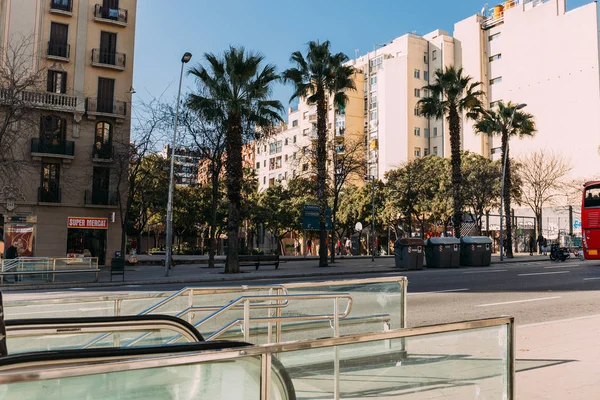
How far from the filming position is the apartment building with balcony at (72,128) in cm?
3148

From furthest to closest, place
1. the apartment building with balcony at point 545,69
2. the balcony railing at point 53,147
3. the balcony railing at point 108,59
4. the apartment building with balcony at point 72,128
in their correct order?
the apartment building with balcony at point 545,69, the balcony railing at point 108,59, the balcony railing at point 53,147, the apartment building with balcony at point 72,128

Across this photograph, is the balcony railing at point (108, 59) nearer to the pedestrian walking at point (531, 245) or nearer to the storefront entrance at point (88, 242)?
the storefront entrance at point (88, 242)

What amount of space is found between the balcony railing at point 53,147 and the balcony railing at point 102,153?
1.26 metres

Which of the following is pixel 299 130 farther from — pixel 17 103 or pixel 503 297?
pixel 503 297

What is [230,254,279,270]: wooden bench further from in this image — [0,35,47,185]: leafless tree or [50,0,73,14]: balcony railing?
[50,0,73,14]: balcony railing

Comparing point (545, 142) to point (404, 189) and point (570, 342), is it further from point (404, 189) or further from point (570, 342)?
point (570, 342)

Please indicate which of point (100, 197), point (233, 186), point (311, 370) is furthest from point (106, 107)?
point (311, 370)

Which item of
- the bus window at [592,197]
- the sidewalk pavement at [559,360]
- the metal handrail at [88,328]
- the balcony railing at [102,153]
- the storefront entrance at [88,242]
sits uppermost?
the balcony railing at [102,153]

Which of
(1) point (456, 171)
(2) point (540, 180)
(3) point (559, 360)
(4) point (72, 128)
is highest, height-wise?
(4) point (72, 128)

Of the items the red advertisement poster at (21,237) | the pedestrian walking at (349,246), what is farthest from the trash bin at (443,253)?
the pedestrian walking at (349,246)

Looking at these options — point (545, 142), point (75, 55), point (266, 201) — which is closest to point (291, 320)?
point (75, 55)

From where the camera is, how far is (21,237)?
3059 centimetres

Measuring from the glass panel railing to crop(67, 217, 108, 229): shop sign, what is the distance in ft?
108

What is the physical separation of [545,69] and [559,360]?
61474 mm
